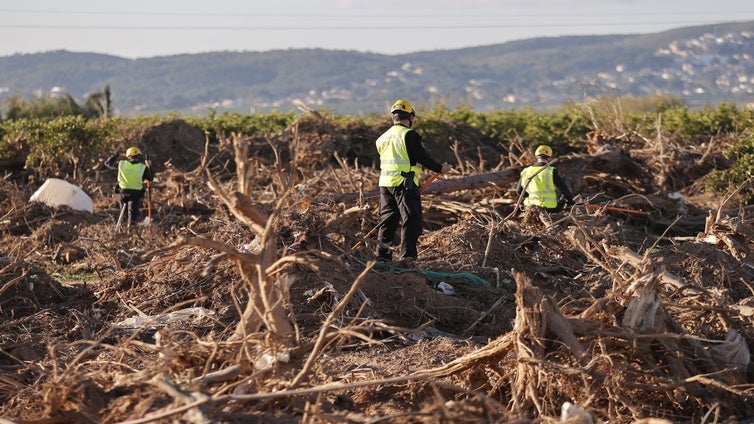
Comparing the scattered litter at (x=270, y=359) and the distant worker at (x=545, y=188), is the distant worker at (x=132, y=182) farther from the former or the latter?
the scattered litter at (x=270, y=359)

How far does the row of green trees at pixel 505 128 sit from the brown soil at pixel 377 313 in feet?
10.3

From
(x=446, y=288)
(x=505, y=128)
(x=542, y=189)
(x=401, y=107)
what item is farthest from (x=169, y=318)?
(x=505, y=128)

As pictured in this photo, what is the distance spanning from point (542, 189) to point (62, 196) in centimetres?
777

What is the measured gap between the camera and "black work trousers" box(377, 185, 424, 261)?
9656 mm

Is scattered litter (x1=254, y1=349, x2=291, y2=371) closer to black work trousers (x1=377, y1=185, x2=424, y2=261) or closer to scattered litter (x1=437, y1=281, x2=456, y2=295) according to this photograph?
scattered litter (x1=437, y1=281, x2=456, y2=295)

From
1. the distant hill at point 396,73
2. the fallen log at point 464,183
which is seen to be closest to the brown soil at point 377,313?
the fallen log at point 464,183

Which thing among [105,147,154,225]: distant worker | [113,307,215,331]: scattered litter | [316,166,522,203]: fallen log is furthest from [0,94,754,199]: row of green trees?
[113,307,215,331]: scattered litter

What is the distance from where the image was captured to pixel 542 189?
11477mm

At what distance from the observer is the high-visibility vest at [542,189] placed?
11.4 metres

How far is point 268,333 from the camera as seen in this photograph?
17.8 ft

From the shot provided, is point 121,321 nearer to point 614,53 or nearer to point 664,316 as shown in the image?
point 664,316

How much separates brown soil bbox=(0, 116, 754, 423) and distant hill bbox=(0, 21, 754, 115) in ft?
433

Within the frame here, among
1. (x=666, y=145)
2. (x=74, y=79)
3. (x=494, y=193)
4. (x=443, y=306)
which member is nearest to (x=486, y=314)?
(x=443, y=306)

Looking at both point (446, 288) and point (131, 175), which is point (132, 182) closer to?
point (131, 175)
